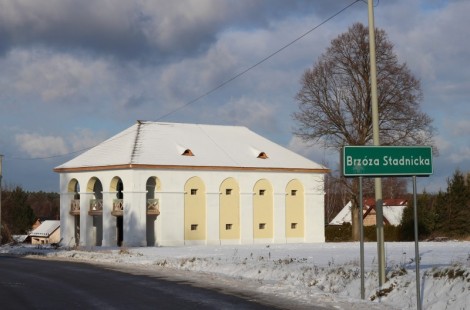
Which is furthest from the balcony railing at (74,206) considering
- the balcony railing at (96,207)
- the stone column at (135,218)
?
the stone column at (135,218)

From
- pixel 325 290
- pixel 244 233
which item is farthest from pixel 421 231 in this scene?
pixel 325 290

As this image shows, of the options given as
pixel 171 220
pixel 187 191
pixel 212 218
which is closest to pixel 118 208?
pixel 171 220

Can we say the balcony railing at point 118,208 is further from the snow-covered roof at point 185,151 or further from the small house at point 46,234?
the small house at point 46,234

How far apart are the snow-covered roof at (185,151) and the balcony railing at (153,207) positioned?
110 inches

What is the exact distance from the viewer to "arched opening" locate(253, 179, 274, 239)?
57844 mm

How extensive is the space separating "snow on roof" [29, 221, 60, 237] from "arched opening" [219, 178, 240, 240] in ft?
133

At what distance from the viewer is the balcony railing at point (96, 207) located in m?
56.1

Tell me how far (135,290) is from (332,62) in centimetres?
3658

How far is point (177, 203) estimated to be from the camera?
54.2m

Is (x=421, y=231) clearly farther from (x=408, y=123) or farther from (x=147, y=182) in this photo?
(x=147, y=182)

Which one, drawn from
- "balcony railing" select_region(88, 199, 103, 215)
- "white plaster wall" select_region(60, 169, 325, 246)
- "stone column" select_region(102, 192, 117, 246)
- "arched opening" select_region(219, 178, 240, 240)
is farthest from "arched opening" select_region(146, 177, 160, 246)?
"arched opening" select_region(219, 178, 240, 240)

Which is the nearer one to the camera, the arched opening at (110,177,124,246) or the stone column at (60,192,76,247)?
the arched opening at (110,177,124,246)

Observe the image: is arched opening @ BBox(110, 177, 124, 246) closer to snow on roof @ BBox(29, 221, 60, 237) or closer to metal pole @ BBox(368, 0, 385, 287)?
snow on roof @ BBox(29, 221, 60, 237)

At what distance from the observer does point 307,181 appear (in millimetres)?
60750
